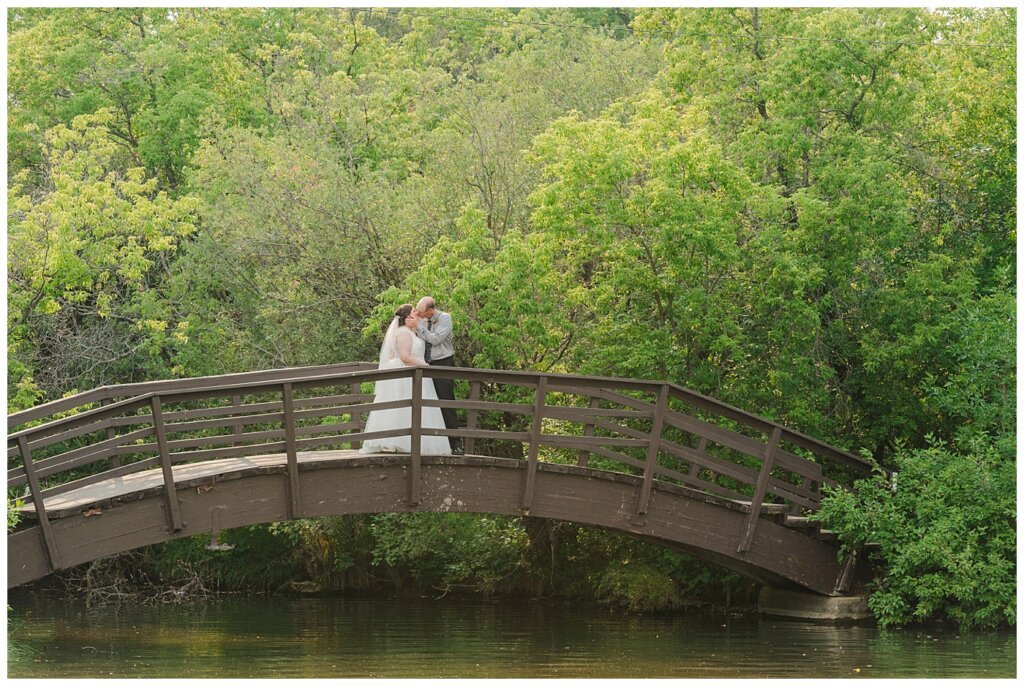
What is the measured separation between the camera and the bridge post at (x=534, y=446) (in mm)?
14680

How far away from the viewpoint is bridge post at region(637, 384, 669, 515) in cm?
1527

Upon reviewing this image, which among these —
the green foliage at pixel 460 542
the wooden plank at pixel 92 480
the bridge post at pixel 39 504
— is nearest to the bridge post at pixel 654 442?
the wooden plank at pixel 92 480

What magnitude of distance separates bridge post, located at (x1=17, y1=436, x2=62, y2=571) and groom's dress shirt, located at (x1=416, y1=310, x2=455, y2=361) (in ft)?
17.3

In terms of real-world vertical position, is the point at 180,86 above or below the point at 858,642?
above

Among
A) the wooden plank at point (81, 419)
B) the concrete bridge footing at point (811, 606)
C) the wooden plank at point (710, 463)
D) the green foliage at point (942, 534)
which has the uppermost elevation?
the wooden plank at point (81, 419)

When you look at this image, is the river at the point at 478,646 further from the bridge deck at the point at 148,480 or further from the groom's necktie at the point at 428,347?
the groom's necktie at the point at 428,347

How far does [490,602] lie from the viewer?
21.4 metres

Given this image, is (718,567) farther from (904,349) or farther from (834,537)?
(904,349)

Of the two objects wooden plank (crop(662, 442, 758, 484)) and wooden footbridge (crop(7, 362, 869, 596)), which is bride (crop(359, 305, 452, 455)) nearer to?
wooden footbridge (crop(7, 362, 869, 596))

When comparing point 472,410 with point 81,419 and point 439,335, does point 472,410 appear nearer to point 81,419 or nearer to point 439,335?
point 439,335

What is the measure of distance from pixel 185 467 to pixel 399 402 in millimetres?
2750

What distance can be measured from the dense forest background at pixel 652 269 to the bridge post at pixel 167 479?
6.42 meters

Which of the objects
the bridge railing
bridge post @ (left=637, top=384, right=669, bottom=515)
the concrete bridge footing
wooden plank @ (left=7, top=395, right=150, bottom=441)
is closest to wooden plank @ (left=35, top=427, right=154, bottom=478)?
the bridge railing

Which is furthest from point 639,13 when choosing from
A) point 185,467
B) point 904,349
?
point 185,467
